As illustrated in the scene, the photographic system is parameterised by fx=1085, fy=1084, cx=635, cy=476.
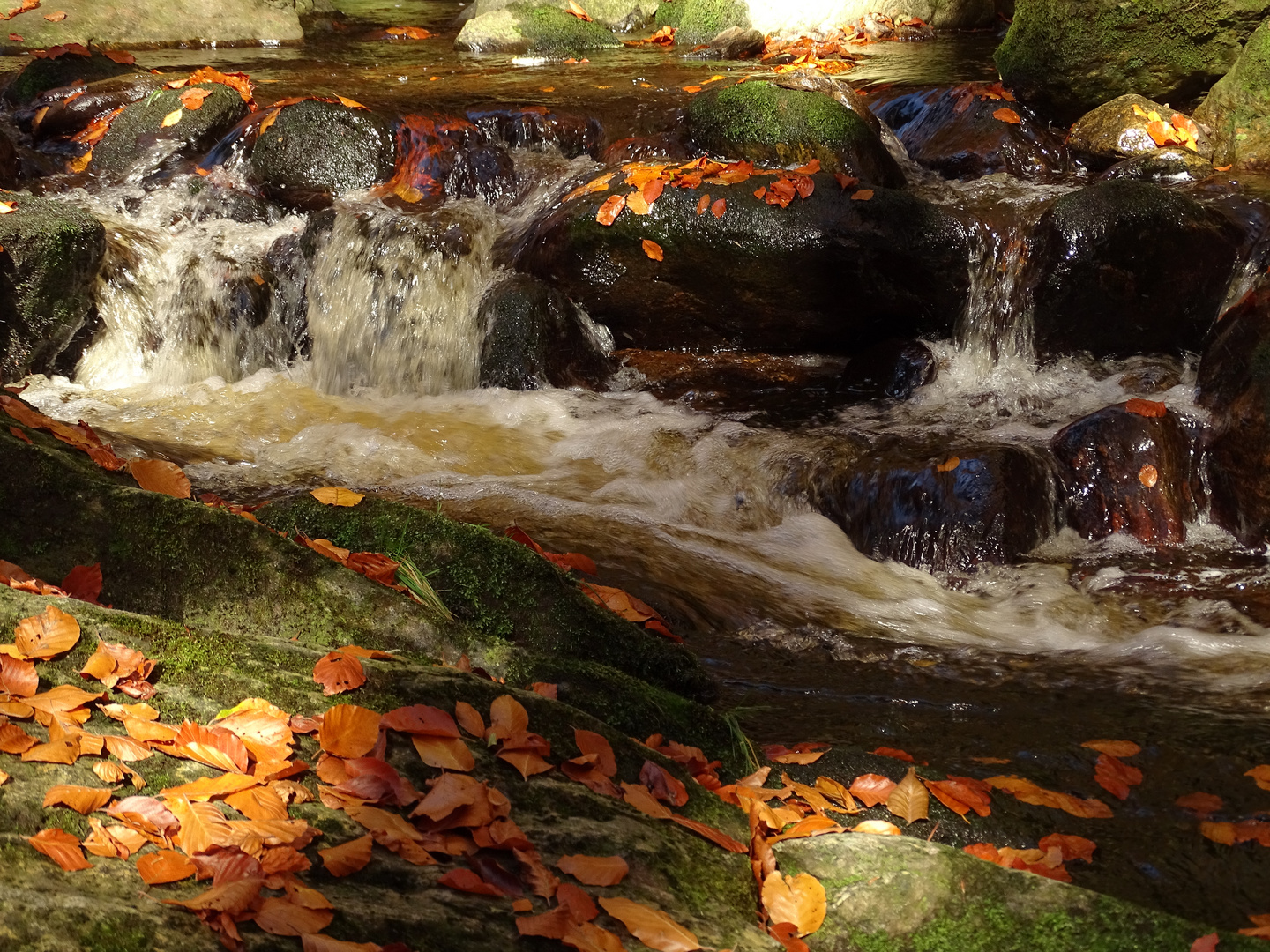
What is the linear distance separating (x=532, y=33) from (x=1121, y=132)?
26.6 feet

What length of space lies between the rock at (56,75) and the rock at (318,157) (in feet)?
8.56

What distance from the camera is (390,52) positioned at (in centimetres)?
1365

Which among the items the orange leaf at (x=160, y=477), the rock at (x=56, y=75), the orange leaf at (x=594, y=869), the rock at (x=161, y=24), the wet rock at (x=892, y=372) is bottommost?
the wet rock at (x=892, y=372)

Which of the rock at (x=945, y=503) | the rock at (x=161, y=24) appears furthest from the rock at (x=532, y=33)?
the rock at (x=945, y=503)

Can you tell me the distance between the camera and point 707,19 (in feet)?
48.5

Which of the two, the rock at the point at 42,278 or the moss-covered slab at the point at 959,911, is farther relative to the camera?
the rock at the point at 42,278

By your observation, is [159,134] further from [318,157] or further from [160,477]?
[160,477]

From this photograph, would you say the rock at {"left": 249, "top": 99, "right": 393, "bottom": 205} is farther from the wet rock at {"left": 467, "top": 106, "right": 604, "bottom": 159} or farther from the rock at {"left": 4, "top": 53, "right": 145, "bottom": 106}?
the rock at {"left": 4, "top": 53, "right": 145, "bottom": 106}

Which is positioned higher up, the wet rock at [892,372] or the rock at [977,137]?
the rock at [977,137]

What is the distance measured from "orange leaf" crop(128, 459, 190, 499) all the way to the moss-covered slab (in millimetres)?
2757

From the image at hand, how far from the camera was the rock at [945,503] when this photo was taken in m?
5.61

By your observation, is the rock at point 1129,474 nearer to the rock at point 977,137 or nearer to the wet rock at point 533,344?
the wet rock at point 533,344

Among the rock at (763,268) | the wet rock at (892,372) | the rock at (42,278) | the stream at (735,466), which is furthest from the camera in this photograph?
the rock at (763,268)

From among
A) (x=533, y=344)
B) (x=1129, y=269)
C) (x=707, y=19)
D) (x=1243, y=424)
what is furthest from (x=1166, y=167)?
(x=707, y=19)
